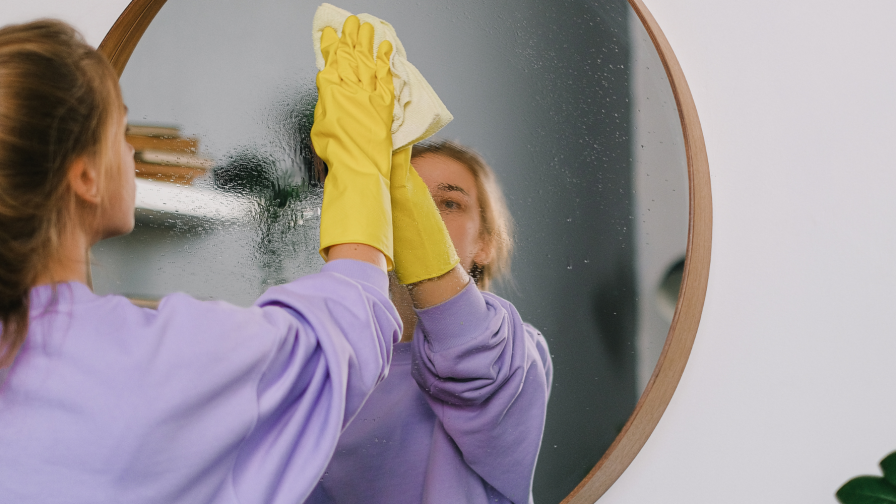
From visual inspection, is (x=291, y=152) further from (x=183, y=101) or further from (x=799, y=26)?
(x=799, y=26)

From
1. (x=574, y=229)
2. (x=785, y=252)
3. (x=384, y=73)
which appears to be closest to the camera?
(x=384, y=73)

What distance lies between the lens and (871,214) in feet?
3.03

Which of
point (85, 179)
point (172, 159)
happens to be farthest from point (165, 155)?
point (85, 179)

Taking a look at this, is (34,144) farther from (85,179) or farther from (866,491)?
(866,491)

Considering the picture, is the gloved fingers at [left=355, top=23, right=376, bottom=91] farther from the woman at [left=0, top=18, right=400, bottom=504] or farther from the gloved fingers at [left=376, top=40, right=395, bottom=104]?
the woman at [left=0, top=18, right=400, bottom=504]

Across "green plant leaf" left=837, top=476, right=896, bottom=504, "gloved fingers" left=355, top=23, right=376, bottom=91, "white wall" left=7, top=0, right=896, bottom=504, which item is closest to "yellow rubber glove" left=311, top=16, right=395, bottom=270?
"gloved fingers" left=355, top=23, right=376, bottom=91

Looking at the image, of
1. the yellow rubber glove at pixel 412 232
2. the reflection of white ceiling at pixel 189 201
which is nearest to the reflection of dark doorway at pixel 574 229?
the yellow rubber glove at pixel 412 232

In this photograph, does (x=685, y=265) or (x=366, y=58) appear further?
(x=685, y=265)

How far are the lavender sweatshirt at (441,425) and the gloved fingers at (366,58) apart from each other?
26cm

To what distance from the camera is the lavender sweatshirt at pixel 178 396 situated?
0.44 m

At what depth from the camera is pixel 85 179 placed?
51 cm

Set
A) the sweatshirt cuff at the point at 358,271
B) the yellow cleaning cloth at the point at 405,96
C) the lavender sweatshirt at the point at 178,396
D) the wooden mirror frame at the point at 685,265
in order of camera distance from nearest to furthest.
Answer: the lavender sweatshirt at the point at 178,396 → the sweatshirt cuff at the point at 358,271 → the yellow cleaning cloth at the point at 405,96 → the wooden mirror frame at the point at 685,265

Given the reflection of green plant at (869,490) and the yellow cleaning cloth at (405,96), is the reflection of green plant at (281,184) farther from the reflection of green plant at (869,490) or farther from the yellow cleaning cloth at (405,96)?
the reflection of green plant at (869,490)

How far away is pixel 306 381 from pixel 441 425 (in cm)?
27
